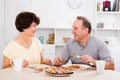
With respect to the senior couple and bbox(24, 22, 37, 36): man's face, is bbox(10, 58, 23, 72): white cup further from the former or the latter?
bbox(24, 22, 37, 36): man's face

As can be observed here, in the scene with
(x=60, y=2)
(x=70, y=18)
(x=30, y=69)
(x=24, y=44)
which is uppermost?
(x=60, y=2)

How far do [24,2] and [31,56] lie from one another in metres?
2.00

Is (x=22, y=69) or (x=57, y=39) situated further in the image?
(x=57, y=39)

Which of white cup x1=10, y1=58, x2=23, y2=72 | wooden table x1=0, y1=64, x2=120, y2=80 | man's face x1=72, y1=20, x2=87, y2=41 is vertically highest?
man's face x1=72, y1=20, x2=87, y2=41

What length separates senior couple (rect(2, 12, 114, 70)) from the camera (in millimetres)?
2555

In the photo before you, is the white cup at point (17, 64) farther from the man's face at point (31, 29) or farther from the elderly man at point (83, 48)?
the man's face at point (31, 29)

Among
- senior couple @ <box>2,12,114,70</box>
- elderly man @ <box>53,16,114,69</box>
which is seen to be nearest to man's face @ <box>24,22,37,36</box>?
senior couple @ <box>2,12,114,70</box>

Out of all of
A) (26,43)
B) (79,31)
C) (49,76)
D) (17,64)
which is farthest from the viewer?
(79,31)

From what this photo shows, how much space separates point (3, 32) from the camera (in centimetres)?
450

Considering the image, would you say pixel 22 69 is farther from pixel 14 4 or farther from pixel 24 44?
pixel 14 4

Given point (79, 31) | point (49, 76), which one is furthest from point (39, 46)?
point (49, 76)

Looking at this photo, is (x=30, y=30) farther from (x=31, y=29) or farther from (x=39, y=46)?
(x=39, y=46)

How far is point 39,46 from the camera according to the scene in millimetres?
2803

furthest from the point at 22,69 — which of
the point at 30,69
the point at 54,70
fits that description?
the point at 54,70
